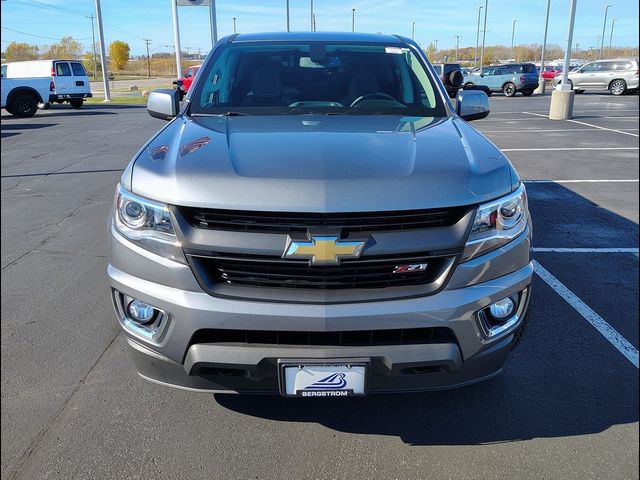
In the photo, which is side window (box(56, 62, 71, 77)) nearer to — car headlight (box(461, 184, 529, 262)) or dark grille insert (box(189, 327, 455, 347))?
dark grille insert (box(189, 327, 455, 347))

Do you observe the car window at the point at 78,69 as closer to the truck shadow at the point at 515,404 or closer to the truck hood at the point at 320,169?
the truck hood at the point at 320,169

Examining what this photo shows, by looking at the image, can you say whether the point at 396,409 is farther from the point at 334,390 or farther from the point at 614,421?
the point at 614,421

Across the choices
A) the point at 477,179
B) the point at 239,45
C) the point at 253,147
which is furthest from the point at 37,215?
the point at 477,179

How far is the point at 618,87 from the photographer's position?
98.1 feet

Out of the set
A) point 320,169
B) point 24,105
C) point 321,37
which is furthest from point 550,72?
point 320,169

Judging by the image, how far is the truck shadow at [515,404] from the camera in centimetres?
265

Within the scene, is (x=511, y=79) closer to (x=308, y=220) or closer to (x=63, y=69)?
(x=63, y=69)

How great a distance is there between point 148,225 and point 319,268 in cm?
74

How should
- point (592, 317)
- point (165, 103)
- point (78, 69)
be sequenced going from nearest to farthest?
point (592, 317)
point (165, 103)
point (78, 69)

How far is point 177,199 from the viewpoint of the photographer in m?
2.21

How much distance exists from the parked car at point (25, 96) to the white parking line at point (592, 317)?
2019cm

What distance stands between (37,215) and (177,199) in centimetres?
470

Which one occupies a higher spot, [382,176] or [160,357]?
[382,176]

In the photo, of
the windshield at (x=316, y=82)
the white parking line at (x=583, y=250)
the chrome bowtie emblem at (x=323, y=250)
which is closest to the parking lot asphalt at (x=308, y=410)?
the white parking line at (x=583, y=250)
